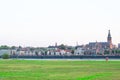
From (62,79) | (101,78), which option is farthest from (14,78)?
(101,78)

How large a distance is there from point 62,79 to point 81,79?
6.42 feet

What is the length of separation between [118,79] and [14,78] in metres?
11.0

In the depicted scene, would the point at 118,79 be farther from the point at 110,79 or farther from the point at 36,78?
the point at 36,78

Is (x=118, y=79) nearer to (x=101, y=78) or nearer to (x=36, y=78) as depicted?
(x=101, y=78)

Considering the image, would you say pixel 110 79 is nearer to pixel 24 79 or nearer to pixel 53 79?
pixel 53 79

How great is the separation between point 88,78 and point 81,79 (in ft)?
5.23

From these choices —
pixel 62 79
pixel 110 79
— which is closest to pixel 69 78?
pixel 62 79

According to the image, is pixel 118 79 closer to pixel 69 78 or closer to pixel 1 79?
pixel 69 78

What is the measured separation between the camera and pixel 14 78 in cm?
4775

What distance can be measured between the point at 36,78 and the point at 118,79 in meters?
8.60

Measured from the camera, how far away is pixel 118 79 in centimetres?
4578

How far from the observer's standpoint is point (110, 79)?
46.1 m

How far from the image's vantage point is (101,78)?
47688 mm

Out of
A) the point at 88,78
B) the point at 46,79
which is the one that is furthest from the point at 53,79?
the point at 88,78
